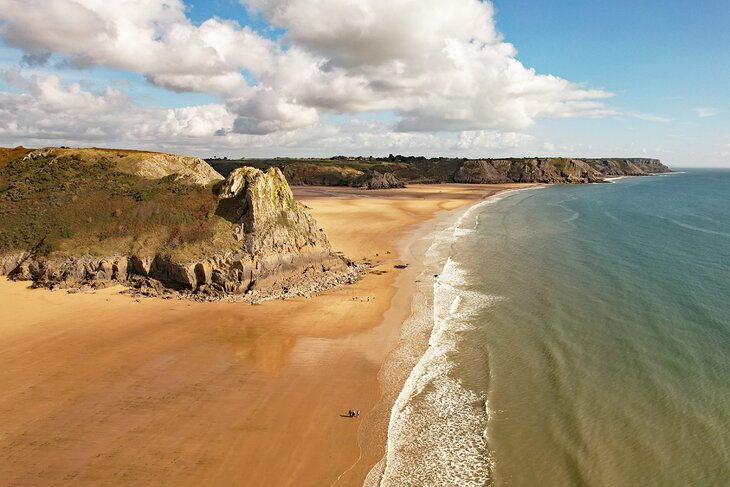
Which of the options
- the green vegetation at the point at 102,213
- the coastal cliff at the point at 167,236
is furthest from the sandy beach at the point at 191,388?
the green vegetation at the point at 102,213

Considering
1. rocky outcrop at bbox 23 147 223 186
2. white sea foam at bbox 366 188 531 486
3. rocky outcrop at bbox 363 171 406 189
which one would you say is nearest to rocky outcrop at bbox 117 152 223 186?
rocky outcrop at bbox 23 147 223 186

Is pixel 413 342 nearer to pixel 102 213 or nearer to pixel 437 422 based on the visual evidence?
pixel 437 422

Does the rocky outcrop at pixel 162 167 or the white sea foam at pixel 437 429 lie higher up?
the rocky outcrop at pixel 162 167

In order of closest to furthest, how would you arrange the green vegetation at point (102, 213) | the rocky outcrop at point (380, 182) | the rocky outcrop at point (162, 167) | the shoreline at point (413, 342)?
the shoreline at point (413, 342) → the green vegetation at point (102, 213) → the rocky outcrop at point (162, 167) → the rocky outcrop at point (380, 182)

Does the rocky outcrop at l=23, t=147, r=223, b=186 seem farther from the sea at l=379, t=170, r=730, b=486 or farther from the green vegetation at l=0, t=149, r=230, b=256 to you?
the sea at l=379, t=170, r=730, b=486

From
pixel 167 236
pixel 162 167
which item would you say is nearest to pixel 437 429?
pixel 167 236

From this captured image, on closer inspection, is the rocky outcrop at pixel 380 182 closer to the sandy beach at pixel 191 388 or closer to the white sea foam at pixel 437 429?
the sandy beach at pixel 191 388
